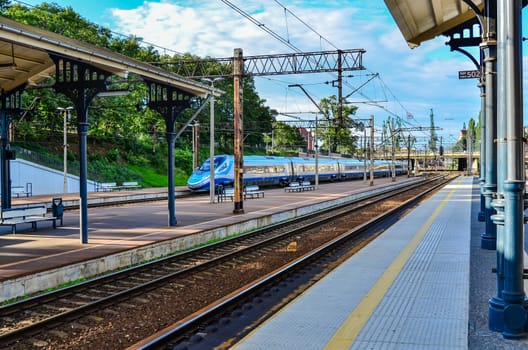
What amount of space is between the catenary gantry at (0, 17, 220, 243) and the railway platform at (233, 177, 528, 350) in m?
6.83

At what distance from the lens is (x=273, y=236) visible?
49.1 ft

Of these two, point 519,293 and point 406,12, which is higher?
point 406,12

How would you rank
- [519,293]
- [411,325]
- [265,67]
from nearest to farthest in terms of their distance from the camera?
1. [519,293]
2. [411,325]
3. [265,67]

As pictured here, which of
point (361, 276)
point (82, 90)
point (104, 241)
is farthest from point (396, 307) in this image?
point (82, 90)

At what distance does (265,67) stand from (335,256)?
1266 centimetres

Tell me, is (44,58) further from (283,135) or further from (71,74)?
(283,135)

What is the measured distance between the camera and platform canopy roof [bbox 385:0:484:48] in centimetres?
932

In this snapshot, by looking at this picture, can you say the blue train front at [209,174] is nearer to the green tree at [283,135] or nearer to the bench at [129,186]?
the bench at [129,186]

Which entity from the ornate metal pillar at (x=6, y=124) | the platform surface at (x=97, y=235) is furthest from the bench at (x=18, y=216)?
the ornate metal pillar at (x=6, y=124)

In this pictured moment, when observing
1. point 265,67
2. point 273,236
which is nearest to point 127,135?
point 265,67

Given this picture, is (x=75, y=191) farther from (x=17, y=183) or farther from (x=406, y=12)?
(x=406, y=12)

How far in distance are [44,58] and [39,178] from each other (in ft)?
73.7

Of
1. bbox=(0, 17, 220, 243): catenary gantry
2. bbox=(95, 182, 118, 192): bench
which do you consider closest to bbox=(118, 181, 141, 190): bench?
bbox=(95, 182, 118, 192): bench

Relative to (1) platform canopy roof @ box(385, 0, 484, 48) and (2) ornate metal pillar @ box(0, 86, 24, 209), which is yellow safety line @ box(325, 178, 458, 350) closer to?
(1) platform canopy roof @ box(385, 0, 484, 48)
